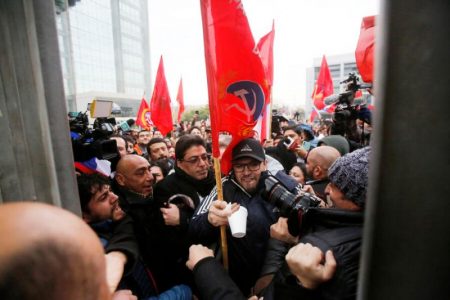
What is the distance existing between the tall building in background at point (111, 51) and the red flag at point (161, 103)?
110 feet

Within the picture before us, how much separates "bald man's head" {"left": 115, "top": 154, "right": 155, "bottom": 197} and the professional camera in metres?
1.14

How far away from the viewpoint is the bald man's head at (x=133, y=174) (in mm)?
2287

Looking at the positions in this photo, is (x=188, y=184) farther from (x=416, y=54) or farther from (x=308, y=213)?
(x=416, y=54)

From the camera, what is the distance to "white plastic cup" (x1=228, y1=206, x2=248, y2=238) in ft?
5.03

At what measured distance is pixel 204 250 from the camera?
158 centimetres

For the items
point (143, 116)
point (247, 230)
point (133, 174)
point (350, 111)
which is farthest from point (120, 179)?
point (143, 116)

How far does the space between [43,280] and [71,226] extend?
94 mm

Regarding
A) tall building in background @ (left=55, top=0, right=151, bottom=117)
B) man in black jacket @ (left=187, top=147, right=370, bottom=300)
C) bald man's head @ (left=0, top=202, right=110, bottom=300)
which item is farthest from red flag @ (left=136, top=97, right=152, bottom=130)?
tall building in background @ (left=55, top=0, right=151, bottom=117)

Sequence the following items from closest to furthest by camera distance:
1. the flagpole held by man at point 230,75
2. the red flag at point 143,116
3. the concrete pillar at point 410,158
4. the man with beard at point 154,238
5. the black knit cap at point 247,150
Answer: the concrete pillar at point 410,158, the flagpole held by man at point 230,75, the man with beard at point 154,238, the black knit cap at point 247,150, the red flag at point 143,116

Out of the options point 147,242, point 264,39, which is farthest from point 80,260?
point 264,39

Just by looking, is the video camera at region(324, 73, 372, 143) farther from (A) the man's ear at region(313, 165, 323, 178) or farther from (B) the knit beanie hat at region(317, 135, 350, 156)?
(A) the man's ear at region(313, 165, 323, 178)

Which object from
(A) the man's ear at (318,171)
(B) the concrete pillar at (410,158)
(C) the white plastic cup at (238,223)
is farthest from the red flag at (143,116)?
(B) the concrete pillar at (410,158)

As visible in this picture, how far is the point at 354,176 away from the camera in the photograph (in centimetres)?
114

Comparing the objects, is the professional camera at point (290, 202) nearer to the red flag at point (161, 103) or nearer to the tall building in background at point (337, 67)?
the red flag at point (161, 103)
